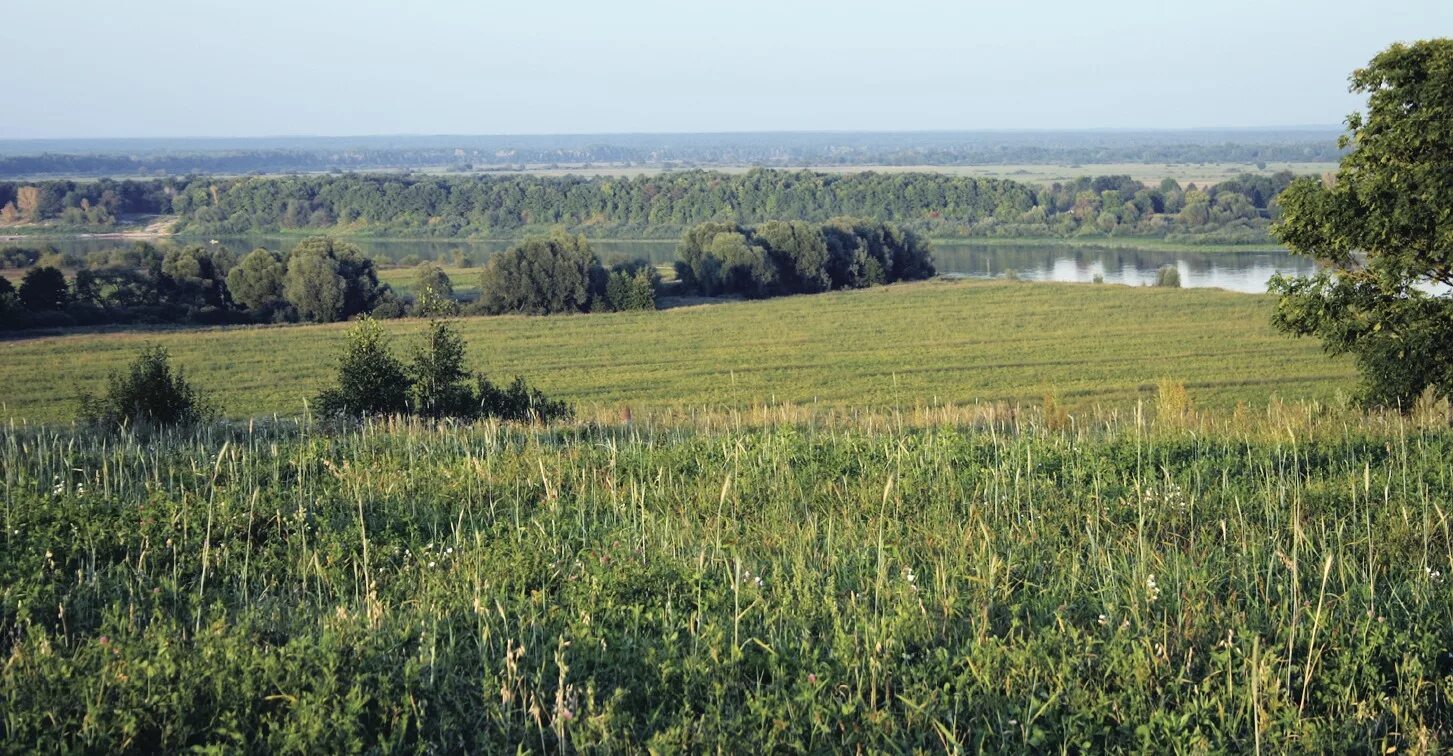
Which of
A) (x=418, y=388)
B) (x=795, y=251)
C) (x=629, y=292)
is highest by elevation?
(x=418, y=388)

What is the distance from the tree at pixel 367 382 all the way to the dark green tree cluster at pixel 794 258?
2445 inches

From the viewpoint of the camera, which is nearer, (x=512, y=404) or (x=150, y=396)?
(x=150, y=396)

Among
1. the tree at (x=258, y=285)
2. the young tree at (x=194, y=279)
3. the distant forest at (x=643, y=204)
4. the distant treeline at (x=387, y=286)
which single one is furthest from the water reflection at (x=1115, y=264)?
the young tree at (x=194, y=279)

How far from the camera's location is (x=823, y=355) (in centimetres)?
5547

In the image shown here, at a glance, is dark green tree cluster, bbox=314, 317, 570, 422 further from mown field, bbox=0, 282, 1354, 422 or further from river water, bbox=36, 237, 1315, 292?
river water, bbox=36, 237, 1315, 292

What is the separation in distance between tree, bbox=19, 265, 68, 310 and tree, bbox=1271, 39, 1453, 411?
60873mm

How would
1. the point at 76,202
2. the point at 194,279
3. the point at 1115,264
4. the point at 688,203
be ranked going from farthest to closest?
the point at 688,203 < the point at 76,202 < the point at 1115,264 < the point at 194,279

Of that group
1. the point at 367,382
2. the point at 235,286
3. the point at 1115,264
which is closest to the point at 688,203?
the point at 1115,264

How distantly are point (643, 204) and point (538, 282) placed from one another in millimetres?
84415

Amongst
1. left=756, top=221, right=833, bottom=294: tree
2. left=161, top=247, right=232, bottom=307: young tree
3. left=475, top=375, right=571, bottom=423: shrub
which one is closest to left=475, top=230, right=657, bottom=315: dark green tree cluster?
left=756, top=221, right=833, bottom=294: tree

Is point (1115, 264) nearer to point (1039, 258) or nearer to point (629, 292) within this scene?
point (1039, 258)

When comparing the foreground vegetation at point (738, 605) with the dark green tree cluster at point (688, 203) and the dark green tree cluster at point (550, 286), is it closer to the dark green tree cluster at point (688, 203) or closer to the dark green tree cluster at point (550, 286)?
the dark green tree cluster at point (550, 286)

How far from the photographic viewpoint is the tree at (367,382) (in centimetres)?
2295

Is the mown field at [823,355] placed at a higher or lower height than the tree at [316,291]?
lower
